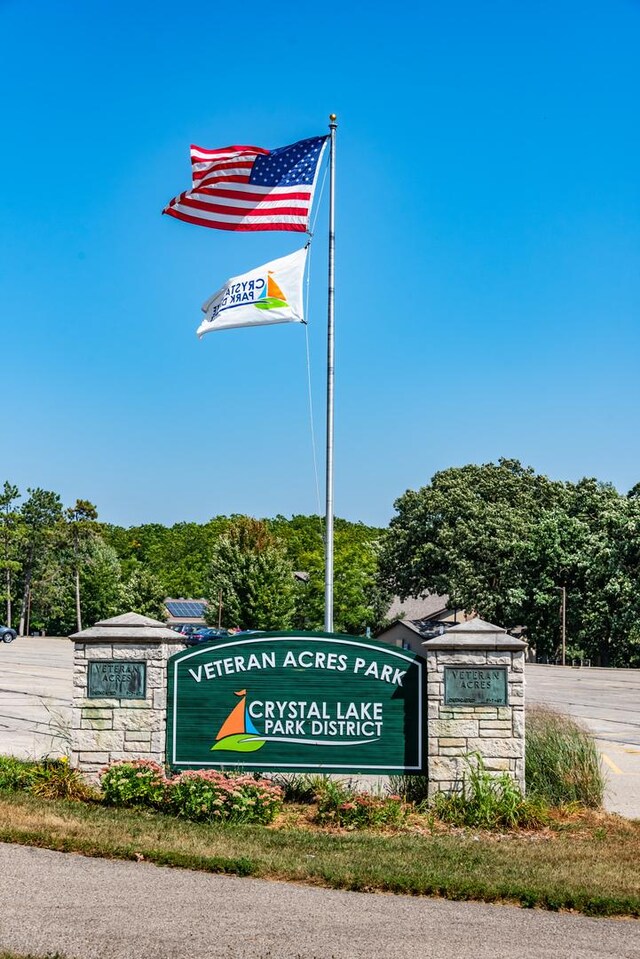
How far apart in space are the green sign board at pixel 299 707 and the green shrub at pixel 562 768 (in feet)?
4.13

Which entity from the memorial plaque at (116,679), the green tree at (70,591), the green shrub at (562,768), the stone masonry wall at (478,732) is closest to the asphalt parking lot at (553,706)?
the green shrub at (562,768)

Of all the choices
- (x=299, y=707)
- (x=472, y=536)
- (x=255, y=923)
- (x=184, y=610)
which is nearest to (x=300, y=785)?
(x=299, y=707)

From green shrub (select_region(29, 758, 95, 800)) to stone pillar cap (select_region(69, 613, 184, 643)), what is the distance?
148 cm

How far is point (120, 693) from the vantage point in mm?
11266

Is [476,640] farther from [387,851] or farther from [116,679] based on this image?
[116,679]

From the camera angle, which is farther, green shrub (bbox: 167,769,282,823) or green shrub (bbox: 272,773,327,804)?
green shrub (bbox: 272,773,327,804)

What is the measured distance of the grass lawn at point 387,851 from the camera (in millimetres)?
7496

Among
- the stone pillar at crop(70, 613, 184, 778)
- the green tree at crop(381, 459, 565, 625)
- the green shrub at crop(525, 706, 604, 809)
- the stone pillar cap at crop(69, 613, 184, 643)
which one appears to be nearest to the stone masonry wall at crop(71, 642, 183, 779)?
the stone pillar at crop(70, 613, 184, 778)

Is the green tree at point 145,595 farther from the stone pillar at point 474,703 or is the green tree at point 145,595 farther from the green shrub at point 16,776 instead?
the stone pillar at point 474,703

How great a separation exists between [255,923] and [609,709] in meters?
18.8

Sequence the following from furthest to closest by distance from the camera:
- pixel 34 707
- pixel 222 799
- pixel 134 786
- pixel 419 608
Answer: pixel 419 608 → pixel 34 707 → pixel 134 786 → pixel 222 799

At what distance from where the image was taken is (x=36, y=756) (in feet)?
43.7

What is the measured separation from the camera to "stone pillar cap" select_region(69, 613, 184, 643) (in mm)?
11266

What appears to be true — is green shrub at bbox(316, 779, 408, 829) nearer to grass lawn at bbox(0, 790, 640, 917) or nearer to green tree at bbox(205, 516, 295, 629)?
grass lawn at bbox(0, 790, 640, 917)
